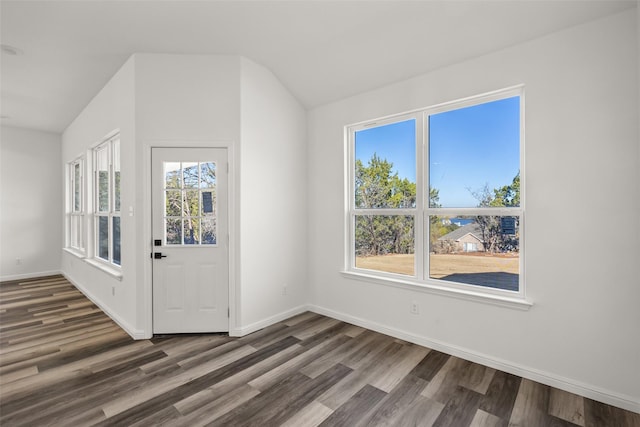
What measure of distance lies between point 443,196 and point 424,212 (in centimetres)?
24

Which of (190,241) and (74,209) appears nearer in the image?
(190,241)

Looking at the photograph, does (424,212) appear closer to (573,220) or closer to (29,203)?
(573,220)

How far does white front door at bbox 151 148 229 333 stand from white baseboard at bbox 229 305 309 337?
0.15 metres

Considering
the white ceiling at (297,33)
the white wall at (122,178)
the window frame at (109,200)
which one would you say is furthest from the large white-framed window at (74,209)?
the white ceiling at (297,33)

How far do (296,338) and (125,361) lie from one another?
1555 mm

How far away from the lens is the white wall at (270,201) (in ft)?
11.1

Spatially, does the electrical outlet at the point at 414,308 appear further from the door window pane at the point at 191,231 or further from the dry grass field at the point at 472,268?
the door window pane at the point at 191,231

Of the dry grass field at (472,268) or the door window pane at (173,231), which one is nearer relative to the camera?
the dry grass field at (472,268)

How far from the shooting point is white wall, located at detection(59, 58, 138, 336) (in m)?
3.30

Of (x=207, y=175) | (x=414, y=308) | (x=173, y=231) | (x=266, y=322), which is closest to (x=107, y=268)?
(x=173, y=231)

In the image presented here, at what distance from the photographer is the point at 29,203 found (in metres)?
6.27

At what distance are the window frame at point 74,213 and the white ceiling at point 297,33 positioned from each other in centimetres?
260

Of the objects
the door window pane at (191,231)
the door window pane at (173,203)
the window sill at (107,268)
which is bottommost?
the window sill at (107,268)

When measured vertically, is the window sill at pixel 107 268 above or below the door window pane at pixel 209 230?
below
